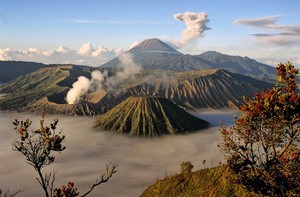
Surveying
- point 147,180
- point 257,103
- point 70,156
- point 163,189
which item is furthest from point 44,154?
point 70,156

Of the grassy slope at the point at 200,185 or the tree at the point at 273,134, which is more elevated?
the tree at the point at 273,134

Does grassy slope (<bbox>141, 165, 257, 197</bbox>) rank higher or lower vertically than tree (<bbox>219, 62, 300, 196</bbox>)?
lower

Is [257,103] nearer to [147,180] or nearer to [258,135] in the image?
[258,135]

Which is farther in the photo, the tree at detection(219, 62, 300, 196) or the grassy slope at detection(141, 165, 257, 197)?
the grassy slope at detection(141, 165, 257, 197)

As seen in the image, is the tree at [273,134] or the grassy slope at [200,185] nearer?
the tree at [273,134]
